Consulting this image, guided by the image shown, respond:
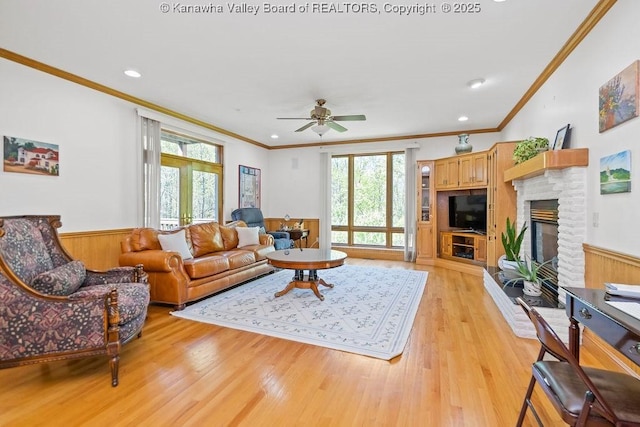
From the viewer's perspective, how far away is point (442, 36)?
9.02 ft

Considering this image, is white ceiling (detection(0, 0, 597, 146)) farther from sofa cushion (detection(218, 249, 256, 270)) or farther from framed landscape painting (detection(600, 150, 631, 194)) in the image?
sofa cushion (detection(218, 249, 256, 270))

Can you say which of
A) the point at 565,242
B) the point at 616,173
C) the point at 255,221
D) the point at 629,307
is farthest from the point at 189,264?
the point at 616,173

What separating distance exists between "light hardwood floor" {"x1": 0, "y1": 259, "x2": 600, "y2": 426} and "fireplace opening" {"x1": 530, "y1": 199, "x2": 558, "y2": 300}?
3.44 ft

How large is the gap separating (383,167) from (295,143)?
2270 mm

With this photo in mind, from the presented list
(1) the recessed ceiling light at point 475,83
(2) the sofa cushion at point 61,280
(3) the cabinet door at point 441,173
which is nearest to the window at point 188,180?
(2) the sofa cushion at point 61,280

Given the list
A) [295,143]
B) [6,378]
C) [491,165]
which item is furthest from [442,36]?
[295,143]

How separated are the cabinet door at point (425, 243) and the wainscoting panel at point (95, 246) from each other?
532 cm

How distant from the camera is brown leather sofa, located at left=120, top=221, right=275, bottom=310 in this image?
3.53 meters

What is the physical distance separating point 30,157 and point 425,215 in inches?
248

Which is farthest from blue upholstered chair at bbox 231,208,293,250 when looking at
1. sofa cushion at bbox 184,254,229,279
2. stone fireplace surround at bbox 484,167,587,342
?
stone fireplace surround at bbox 484,167,587,342

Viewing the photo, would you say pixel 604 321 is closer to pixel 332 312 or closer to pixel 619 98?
pixel 619 98

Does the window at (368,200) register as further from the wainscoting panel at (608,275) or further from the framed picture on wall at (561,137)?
the wainscoting panel at (608,275)

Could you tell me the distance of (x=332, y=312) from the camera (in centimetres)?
340

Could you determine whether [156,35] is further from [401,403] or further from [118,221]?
[401,403]
